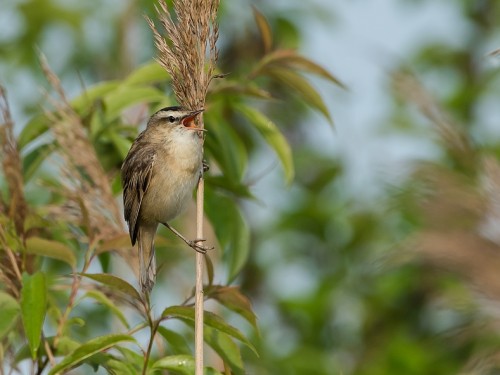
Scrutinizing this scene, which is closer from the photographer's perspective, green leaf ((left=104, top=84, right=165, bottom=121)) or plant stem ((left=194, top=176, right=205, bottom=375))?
plant stem ((left=194, top=176, right=205, bottom=375))

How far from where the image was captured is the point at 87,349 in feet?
7.84

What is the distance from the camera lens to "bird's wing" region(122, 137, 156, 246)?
11.5 feet

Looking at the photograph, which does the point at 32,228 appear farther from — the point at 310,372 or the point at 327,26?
the point at 327,26

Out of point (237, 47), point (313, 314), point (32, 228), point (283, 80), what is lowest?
point (32, 228)

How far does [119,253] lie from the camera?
317 cm

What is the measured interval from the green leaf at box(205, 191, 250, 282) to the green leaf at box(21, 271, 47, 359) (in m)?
0.81

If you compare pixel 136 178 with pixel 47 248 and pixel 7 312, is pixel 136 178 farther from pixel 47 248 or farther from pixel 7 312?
pixel 7 312

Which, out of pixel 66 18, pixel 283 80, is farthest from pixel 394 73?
pixel 66 18

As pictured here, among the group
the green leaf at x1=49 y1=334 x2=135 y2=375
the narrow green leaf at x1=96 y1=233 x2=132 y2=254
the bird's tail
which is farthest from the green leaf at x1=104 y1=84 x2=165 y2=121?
the green leaf at x1=49 y1=334 x2=135 y2=375

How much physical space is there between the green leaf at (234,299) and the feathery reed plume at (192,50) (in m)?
0.48

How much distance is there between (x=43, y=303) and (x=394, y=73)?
152 centimetres

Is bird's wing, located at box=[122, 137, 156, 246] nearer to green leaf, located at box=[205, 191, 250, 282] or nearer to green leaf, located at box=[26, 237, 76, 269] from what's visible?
green leaf, located at box=[205, 191, 250, 282]

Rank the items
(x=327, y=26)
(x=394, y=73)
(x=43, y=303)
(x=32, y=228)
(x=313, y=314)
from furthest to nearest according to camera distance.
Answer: (x=327, y=26) < (x=313, y=314) < (x=394, y=73) < (x=32, y=228) < (x=43, y=303)

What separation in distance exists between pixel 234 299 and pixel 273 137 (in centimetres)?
89
